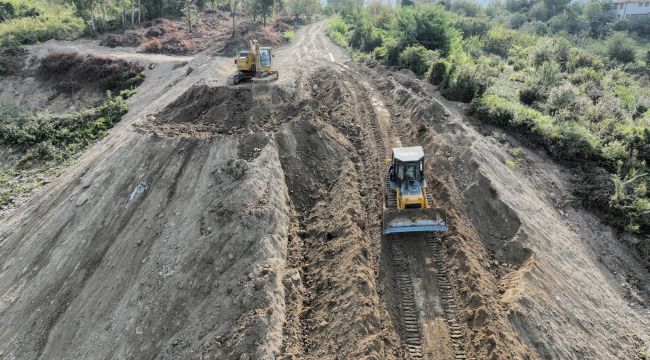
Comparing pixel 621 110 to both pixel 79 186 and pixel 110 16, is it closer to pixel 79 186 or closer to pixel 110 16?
pixel 79 186

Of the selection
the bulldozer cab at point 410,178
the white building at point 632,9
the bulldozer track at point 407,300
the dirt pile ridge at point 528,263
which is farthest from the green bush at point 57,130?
the white building at point 632,9

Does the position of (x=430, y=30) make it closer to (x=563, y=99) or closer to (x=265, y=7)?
(x=563, y=99)

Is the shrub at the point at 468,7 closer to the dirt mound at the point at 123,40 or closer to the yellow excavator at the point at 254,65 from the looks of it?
the dirt mound at the point at 123,40

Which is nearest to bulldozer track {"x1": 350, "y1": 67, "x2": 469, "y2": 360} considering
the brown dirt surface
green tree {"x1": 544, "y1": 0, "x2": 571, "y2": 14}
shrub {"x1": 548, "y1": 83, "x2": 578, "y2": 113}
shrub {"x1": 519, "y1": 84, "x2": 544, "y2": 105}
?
shrub {"x1": 548, "y1": 83, "x2": 578, "y2": 113}

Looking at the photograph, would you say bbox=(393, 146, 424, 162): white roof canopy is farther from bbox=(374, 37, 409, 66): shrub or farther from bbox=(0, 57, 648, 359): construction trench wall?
bbox=(374, 37, 409, 66): shrub

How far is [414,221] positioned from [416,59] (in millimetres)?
20406

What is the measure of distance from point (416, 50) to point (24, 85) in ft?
116

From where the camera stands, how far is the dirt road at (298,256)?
40.4ft

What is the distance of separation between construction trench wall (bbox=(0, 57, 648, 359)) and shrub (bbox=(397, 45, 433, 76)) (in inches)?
396

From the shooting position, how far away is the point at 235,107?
74.6ft

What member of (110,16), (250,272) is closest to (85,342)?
(250,272)

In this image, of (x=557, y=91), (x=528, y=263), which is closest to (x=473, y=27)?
(x=557, y=91)

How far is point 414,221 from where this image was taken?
15164 millimetres

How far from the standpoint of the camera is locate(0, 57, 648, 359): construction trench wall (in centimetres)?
1229
